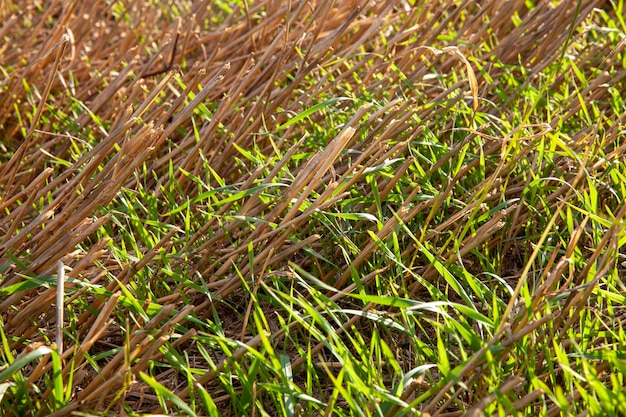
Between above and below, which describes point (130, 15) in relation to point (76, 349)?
above

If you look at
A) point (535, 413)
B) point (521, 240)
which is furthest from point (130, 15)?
point (535, 413)

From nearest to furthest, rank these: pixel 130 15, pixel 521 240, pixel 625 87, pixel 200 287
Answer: pixel 200 287, pixel 521 240, pixel 625 87, pixel 130 15

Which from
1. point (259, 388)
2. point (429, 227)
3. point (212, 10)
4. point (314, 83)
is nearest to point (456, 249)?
point (429, 227)

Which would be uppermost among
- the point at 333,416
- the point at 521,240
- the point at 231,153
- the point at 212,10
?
the point at 212,10

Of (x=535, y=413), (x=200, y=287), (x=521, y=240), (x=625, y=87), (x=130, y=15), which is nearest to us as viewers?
(x=535, y=413)

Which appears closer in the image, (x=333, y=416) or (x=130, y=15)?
(x=333, y=416)

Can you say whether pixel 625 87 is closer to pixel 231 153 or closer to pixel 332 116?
pixel 332 116
